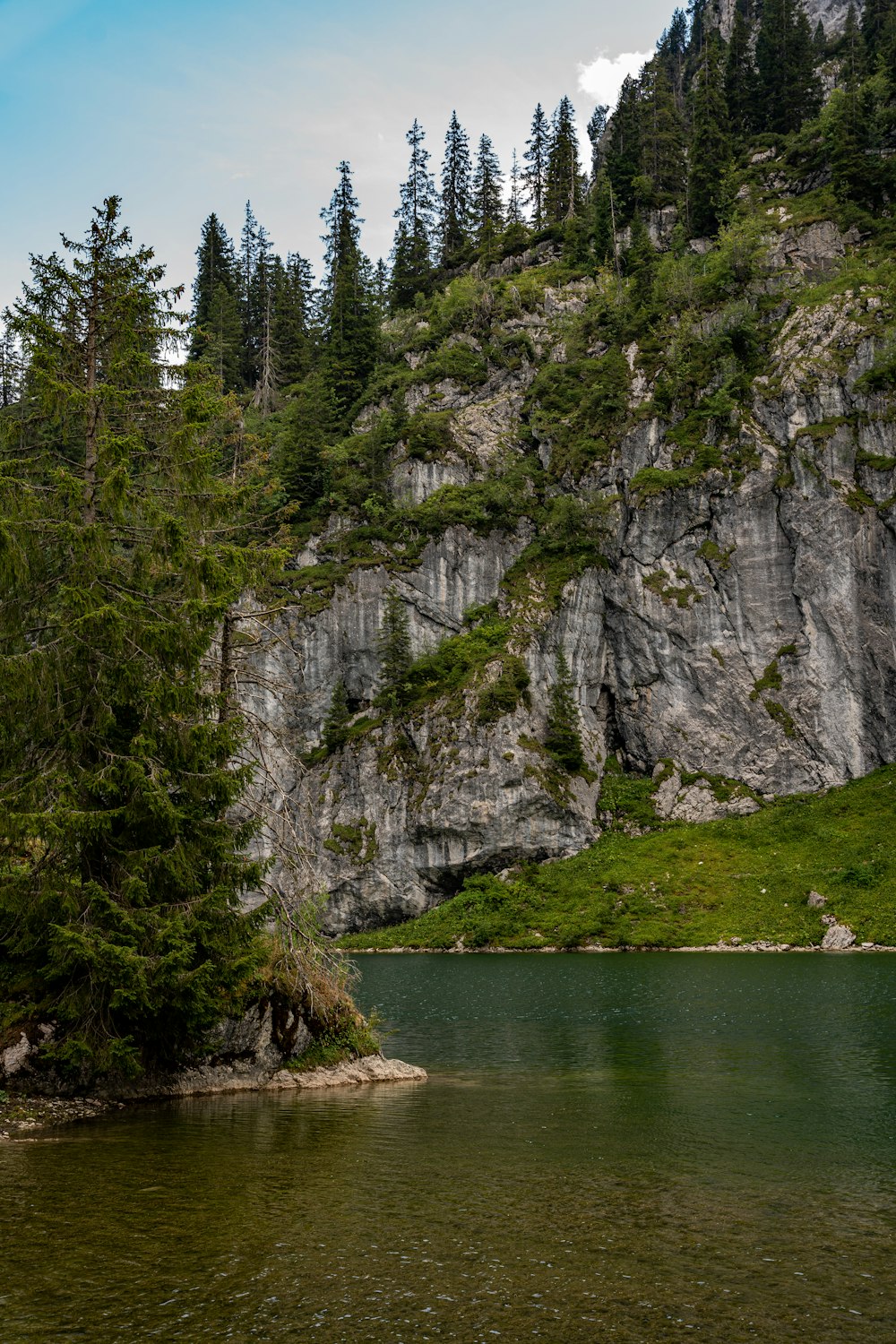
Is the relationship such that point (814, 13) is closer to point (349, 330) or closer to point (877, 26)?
point (877, 26)

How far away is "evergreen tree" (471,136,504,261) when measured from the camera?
326ft

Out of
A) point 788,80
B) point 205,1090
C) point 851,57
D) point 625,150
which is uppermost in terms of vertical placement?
point 851,57

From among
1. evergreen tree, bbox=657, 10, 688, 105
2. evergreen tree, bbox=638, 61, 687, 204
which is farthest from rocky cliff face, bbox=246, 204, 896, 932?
evergreen tree, bbox=657, 10, 688, 105

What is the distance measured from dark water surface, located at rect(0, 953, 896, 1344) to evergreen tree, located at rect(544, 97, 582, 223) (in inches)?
3997

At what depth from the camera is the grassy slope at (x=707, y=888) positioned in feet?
161

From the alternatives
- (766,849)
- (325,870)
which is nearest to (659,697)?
(766,849)

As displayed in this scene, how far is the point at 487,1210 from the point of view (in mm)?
10508

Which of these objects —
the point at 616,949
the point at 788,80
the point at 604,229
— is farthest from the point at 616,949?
the point at 788,80

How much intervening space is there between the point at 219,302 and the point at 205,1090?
3685 inches

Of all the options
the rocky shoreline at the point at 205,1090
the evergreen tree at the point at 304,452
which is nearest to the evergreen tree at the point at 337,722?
the evergreen tree at the point at 304,452

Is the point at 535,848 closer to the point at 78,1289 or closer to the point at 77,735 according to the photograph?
the point at 77,735

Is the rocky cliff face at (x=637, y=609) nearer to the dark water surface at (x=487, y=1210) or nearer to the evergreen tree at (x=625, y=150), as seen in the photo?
the evergreen tree at (x=625, y=150)

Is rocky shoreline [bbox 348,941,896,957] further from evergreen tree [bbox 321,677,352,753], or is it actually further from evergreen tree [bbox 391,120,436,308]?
evergreen tree [bbox 391,120,436,308]

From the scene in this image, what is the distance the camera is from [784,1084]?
60.1 ft
